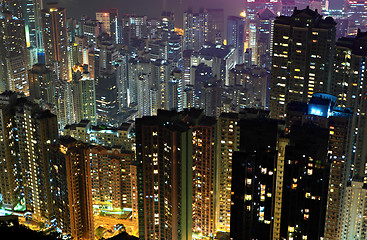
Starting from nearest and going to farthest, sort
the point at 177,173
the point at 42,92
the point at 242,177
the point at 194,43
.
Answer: the point at 242,177 < the point at 177,173 < the point at 42,92 < the point at 194,43

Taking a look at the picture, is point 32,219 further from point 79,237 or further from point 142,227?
point 142,227

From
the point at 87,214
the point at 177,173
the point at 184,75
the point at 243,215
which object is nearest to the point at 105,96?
the point at 184,75

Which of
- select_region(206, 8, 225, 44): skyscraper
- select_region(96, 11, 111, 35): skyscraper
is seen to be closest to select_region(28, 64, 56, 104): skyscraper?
select_region(96, 11, 111, 35): skyscraper

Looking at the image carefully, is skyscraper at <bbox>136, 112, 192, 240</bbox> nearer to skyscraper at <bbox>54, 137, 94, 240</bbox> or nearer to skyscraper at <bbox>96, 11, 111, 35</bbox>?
skyscraper at <bbox>54, 137, 94, 240</bbox>

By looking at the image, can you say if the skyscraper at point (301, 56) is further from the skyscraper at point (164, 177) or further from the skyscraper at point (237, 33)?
the skyscraper at point (237, 33)

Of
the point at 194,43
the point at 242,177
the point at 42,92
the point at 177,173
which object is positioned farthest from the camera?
the point at 194,43

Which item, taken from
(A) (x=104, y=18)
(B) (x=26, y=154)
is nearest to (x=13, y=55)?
(A) (x=104, y=18)

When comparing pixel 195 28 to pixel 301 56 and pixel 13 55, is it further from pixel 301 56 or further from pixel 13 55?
pixel 301 56

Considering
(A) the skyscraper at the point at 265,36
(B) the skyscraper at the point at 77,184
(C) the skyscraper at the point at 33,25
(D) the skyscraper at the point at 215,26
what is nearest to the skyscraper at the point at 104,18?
(C) the skyscraper at the point at 33,25
